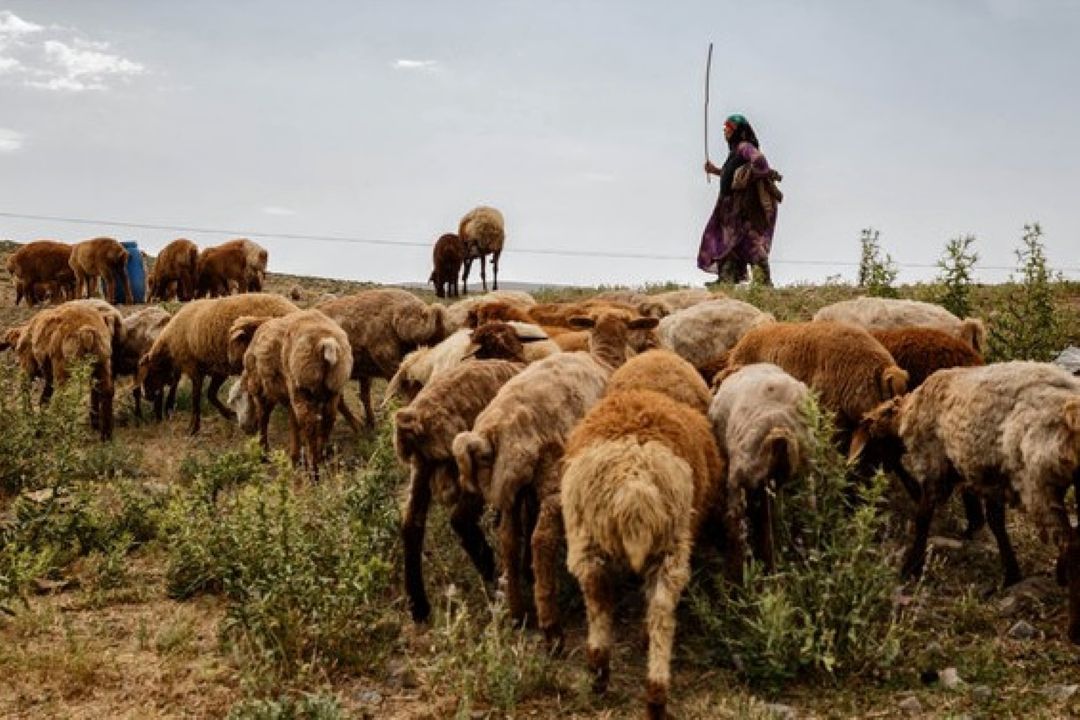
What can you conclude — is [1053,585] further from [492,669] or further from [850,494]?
[492,669]

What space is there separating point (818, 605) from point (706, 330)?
443 centimetres

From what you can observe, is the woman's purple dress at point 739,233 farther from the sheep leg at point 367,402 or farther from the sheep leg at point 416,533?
Answer: the sheep leg at point 416,533

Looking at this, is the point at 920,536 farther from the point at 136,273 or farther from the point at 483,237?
the point at 136,273

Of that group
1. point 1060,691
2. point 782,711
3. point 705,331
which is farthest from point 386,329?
point 1060,691

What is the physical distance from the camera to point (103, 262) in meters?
21.7

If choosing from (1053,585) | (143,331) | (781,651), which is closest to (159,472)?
(143,331)

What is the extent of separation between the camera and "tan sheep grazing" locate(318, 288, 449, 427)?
35.7ft

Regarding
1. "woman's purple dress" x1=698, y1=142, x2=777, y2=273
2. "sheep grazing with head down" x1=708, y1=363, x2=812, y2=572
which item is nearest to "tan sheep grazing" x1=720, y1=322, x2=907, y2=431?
"sheep grazing with head down" x1=708, y1=363, x2=812, y2=572

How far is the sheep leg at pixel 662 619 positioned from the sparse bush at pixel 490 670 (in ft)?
2.29

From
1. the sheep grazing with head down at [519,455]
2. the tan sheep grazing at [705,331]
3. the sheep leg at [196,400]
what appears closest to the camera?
the sheep grazing with head down at [519,455]

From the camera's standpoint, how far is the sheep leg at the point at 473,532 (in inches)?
233

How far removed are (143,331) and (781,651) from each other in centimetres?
1098

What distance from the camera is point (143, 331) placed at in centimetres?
1352

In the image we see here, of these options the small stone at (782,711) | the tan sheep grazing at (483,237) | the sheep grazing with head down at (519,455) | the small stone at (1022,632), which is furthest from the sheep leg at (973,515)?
the tan sheep grazing at (483,237)
